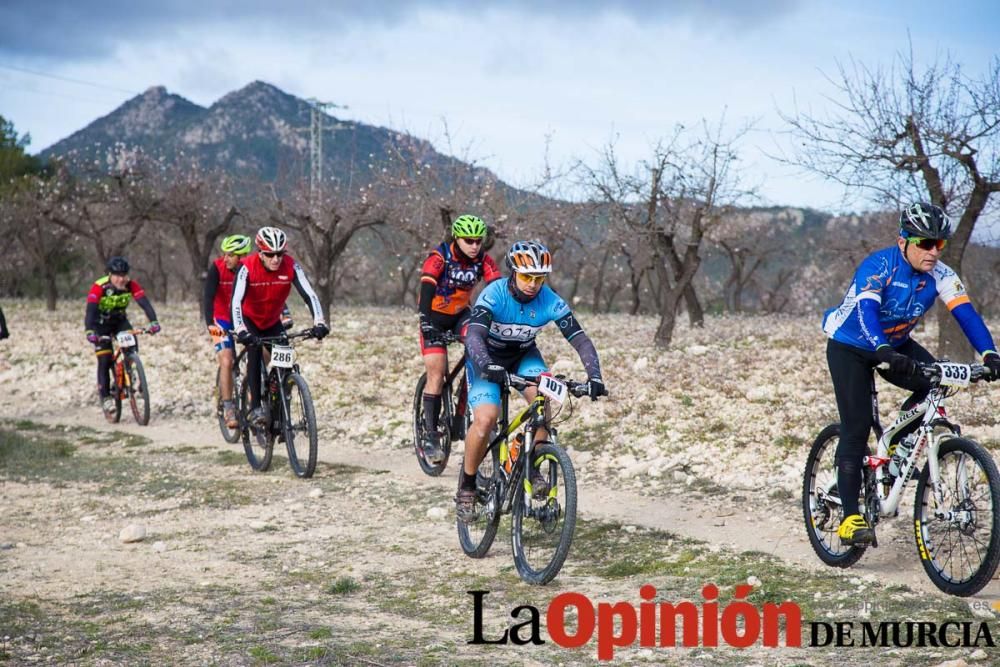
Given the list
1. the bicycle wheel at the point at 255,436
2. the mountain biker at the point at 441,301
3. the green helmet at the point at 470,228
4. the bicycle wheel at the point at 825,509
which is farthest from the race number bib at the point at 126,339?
the bicycle wheel at the point at 825,509

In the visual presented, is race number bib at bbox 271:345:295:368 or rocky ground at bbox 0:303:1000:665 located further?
race number bib at bbox 271:345:295:368

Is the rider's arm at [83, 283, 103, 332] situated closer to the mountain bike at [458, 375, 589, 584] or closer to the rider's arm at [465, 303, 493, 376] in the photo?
the rider's arm at [465, 303, 493, 376]

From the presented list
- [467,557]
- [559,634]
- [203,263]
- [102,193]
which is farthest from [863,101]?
[102,193]

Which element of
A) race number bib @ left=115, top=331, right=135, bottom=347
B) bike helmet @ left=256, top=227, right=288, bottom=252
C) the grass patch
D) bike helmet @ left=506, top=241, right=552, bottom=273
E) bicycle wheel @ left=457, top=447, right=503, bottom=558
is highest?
bike helmet @ left=256, top=227, right=288, bottom=252

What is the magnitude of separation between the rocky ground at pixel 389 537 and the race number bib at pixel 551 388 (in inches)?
47.7

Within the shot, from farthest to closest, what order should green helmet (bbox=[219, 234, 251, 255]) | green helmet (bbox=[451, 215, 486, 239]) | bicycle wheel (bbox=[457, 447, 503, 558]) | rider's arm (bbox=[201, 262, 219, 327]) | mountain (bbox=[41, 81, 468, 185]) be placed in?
mountain (bbox=[41, 81, 468, 185]), green helmet (bbox=[219, 234, 251, 255]), rider's arm (bbox=[201, 262, 219, 327]), green helmet (bbox=[451, 215, 486, 239]), bicycle wheel (bbox=[457, 447, 503, 558])

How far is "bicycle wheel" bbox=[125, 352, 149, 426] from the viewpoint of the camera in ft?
44.1

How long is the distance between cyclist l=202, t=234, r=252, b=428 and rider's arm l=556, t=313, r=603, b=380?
531 cm

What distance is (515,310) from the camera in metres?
6.64

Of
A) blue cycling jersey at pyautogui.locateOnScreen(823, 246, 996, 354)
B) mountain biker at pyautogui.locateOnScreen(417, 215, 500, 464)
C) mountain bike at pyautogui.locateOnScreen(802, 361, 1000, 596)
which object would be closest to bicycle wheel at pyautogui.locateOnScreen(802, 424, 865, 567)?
mountain bike at pyautogui.locateOnScreen(802, 361, 1000, 596)

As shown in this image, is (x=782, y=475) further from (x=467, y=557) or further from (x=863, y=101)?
(x=863, y=101)

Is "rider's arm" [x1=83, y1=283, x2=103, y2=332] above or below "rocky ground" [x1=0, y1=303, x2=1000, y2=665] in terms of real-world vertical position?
above

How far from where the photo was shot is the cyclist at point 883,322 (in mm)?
5547

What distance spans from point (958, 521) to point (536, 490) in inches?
97.5
